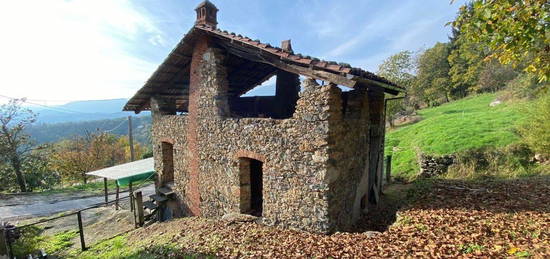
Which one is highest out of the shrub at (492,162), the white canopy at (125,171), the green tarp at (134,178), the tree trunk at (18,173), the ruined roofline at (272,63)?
the ruined roofline at (272,63)

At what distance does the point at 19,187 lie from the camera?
799 inches

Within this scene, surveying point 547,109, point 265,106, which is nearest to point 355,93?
point 265,106

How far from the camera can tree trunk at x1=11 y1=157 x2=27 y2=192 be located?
62.1ft

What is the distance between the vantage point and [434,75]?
38.0 metres

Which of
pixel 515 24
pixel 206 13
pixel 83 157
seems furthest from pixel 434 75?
pixel 83 157

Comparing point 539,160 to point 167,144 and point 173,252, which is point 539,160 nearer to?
point 173,252

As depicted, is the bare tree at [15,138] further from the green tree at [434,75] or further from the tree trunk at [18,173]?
the green tree at [434,75]

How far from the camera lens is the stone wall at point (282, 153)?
5.83 metres

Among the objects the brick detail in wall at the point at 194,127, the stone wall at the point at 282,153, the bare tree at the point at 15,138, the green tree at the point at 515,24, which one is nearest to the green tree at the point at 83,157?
the bare tree at the point at 15,138

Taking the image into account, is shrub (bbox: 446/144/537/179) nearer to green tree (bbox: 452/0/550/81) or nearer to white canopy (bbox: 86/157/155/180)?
green tree (bbox: 452/0/550/81)

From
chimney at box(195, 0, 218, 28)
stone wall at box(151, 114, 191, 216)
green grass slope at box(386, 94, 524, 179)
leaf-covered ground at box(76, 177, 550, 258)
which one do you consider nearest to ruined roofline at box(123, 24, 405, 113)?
chimney at box(195, 0, 218, 28)

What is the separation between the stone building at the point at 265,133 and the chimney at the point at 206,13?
0.04 meters

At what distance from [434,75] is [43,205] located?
4605 cm

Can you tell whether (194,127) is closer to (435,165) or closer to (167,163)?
(167,163)
